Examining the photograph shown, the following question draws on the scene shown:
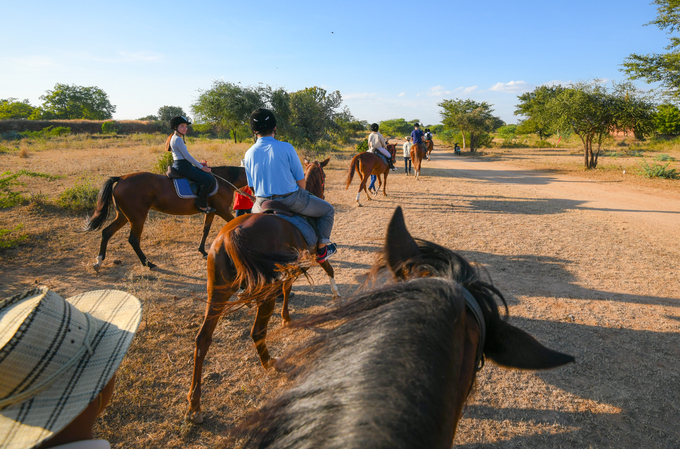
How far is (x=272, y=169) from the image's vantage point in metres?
3.14

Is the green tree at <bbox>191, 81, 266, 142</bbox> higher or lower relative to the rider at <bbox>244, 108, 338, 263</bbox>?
higher

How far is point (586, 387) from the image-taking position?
2.67 metres

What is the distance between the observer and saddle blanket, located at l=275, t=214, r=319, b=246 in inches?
128

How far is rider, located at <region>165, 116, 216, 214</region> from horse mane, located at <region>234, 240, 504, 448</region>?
4.87 m

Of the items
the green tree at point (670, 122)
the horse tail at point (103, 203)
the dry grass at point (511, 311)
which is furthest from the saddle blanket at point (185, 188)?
the green tree at point (670, 122)

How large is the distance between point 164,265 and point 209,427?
3.70m

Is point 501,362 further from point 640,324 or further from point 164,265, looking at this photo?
point 164,265

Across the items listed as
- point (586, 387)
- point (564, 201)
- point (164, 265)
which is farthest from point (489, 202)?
point (164, 265)

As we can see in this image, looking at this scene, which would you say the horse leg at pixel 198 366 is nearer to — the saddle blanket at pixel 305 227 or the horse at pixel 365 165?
the saddle blanket at pixel 305 227

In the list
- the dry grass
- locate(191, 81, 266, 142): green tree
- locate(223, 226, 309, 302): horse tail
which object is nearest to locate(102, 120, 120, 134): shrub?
locate(191, 81, 266, 142): green tree

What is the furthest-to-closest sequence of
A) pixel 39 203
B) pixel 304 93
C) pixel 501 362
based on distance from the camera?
pixel 304 93 < pixel 39 203 < pixel 501 362

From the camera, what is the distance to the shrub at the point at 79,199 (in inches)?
301

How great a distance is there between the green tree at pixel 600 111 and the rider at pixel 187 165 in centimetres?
1667

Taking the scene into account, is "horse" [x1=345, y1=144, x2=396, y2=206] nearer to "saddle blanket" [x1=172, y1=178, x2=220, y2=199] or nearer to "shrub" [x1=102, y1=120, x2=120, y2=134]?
"saddle blanket" [x1=172, y1=178, x2=220, y2=199]
